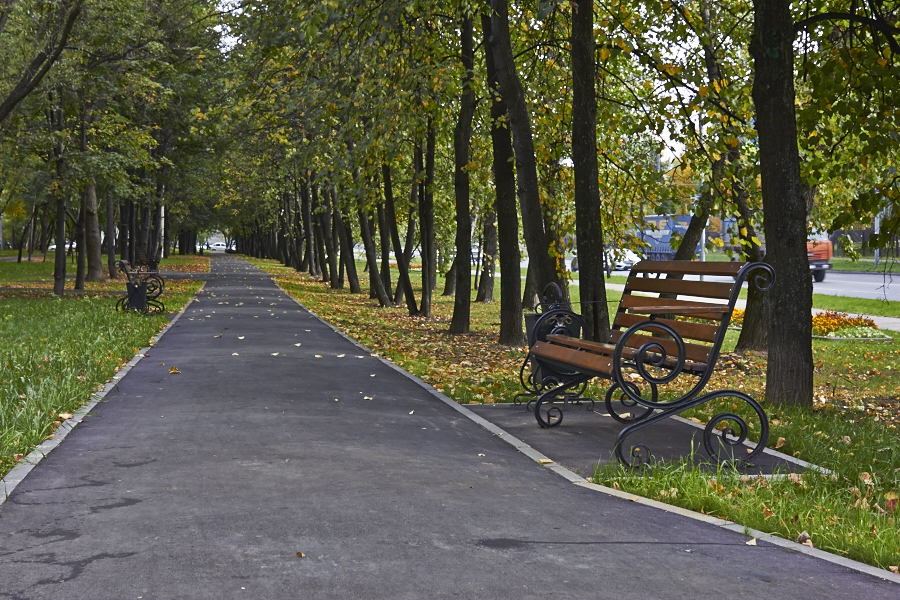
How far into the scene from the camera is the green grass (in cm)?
726

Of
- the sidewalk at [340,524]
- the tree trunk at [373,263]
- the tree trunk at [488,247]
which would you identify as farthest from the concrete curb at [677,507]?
the tree trunk at [488,247]

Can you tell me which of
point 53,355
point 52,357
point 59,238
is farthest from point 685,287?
point 59,238

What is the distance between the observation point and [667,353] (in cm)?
784

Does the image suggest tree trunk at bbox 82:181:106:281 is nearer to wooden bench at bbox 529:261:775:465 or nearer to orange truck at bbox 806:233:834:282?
wooden bench at bbox 529:261:775:465

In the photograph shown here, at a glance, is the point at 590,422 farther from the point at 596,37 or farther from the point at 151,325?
the point at 151,325

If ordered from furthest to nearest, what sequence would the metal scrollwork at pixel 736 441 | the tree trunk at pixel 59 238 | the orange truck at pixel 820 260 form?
the orange truck at pixel 820 260
the tree trunk at pixel 59 238
the metal scrollwork at pixel 736 441

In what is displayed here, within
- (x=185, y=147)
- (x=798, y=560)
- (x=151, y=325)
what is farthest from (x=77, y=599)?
(x=185, y=147)

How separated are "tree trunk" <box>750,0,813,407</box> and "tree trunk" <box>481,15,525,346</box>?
20.4 ft

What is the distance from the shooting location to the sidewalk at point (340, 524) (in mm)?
4090

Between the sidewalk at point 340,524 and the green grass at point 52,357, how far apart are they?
32cm

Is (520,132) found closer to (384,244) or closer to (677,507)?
(677,507)

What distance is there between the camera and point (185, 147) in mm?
39031

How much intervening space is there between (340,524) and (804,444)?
4.16 m

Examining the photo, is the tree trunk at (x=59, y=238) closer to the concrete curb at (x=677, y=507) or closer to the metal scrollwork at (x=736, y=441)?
the concrete curb at (x=677, y=507)
